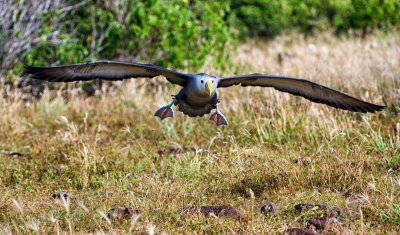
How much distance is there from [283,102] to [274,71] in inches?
118

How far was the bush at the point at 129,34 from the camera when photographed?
9422 millimetres

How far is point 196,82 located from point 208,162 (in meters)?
0.66

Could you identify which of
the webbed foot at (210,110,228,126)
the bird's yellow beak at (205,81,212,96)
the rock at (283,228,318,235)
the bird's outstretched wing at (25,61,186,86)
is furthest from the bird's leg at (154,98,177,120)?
the rock at (283,228,318,235)

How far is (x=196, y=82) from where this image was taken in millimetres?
5770

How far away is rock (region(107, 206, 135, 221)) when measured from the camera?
456 cm

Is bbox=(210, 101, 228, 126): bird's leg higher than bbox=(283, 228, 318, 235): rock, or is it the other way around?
bbox=(210, 101, 228, 126): bird's leg

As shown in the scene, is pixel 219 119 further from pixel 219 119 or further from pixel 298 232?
pixel 298 232

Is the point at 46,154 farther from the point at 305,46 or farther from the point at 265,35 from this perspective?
the point at 265,35

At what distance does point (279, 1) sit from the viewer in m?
16.8

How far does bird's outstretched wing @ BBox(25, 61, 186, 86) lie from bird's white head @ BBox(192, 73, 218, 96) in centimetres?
19

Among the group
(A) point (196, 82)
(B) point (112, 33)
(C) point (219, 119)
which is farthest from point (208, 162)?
(B) point (112, 33)

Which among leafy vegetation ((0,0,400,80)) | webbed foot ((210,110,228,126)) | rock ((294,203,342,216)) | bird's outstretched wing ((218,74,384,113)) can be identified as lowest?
rock ((294,203,342,216))

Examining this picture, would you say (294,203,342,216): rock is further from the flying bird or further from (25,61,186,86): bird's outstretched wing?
(25,61,186,86): bird's outstretched wing

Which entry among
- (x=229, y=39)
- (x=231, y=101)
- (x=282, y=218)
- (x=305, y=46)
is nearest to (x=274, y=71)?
(x=229, y=39)
